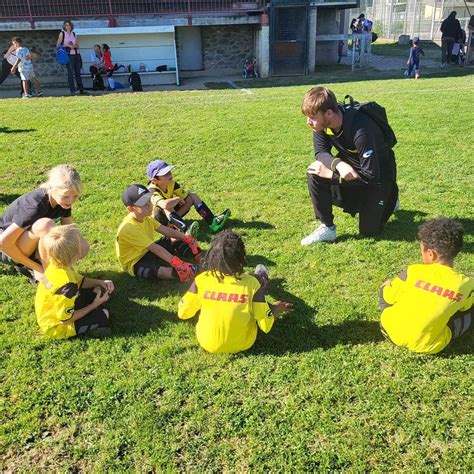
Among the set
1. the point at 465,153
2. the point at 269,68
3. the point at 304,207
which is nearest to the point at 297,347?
the point at 304,207

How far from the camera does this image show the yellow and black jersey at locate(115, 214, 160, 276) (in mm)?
4031

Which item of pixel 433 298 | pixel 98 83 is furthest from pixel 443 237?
pixel 98 83

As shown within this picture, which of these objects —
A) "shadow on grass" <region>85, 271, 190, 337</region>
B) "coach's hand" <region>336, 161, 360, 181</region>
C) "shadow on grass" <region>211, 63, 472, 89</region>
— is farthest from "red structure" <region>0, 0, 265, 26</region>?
"shadow on grass" <region>85, 271, 190, 337</region>

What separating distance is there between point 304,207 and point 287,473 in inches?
141

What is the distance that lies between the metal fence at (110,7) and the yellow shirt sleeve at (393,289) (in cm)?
1558

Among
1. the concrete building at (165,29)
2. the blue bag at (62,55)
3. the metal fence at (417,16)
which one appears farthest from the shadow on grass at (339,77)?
the metal fence at (417,16)

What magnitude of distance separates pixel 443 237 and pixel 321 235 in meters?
1.76

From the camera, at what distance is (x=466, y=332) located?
329 cm

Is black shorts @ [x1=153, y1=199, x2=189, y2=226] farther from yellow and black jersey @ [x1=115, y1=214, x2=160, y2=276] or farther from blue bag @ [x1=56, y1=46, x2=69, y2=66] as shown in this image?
blue bag @ [x1=56, y1=46, x2=69, y2=66]

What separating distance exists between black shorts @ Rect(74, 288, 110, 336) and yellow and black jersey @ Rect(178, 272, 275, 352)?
0.67 meters

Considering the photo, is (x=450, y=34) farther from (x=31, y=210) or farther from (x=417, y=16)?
(x=31, y=210)

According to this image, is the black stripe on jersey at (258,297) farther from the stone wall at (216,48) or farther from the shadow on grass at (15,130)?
the stone wall at (216,48)

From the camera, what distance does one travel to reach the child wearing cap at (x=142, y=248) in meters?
3.95

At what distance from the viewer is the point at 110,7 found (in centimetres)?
1630
